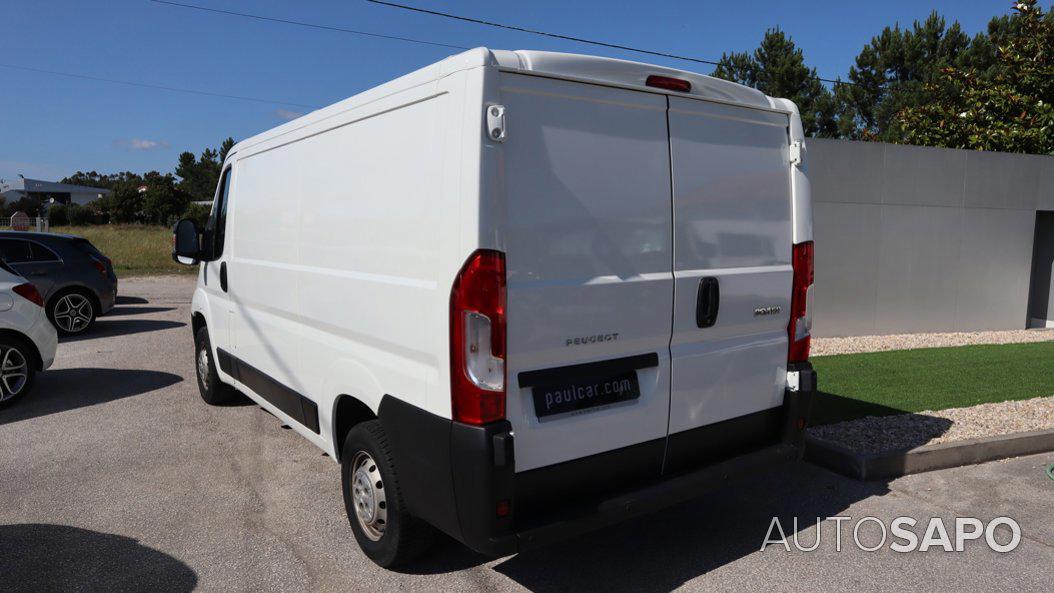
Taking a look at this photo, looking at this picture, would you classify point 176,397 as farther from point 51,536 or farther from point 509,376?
point 509,376

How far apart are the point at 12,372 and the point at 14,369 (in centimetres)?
3

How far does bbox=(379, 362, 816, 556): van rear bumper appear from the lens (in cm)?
292

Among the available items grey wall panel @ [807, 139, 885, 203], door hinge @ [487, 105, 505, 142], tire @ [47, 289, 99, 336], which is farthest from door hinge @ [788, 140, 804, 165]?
tire @ [47, 289, 99, 336]

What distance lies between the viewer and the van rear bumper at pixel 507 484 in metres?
2.92

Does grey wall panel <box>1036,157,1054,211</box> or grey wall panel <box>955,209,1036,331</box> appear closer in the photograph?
grey wall panel <box>955,209,1036,331</box>

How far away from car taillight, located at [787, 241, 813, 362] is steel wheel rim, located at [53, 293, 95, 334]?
11196 millimetres

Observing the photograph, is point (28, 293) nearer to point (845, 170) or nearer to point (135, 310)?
point (135, 310)

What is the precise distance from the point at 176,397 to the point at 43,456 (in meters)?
1.83

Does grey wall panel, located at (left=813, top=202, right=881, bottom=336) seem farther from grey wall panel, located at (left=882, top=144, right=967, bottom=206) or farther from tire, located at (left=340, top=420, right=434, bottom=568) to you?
tire, located at (left=340, top=420, right=434, bottom=568)

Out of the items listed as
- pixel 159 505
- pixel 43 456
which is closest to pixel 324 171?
pixel 159 505

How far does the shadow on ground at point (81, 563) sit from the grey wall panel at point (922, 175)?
414 inches

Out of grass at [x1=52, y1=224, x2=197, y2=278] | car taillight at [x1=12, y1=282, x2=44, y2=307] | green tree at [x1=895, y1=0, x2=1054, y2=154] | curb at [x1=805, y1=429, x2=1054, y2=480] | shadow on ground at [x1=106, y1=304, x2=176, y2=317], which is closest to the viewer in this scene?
curb at [x1=805, y1=429, x2=1054, y2=480]

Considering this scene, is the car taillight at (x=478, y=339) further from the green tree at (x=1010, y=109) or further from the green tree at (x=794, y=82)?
the green tree at (x=794, y=82)

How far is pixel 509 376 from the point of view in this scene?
3.00 meters
